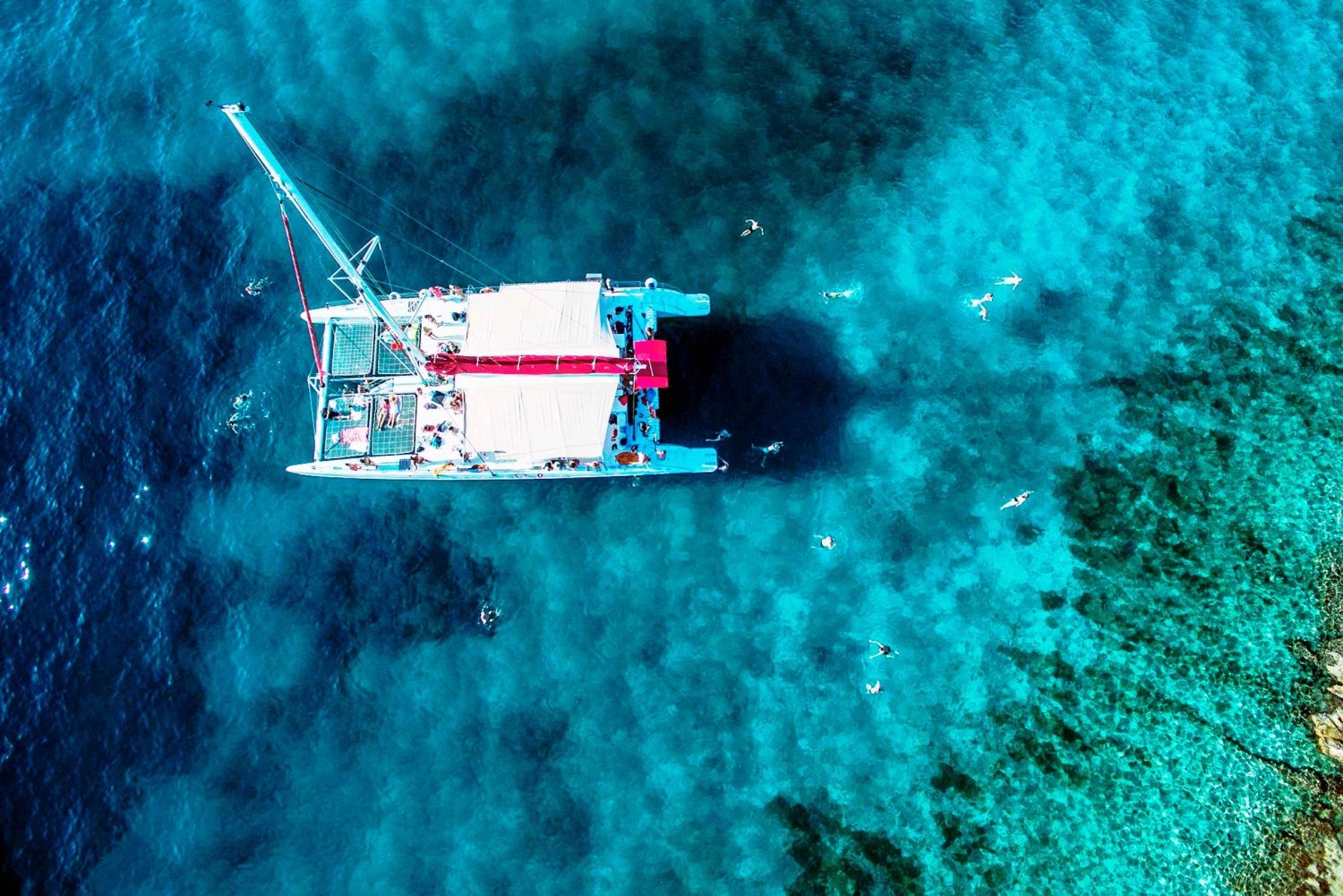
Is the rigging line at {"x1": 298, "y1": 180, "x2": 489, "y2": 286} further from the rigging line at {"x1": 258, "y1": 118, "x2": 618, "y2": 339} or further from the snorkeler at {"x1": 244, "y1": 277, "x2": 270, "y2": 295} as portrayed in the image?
the snorkeler at {"x1": 244, "y1": 277, "x2": 270, "y2": 295}

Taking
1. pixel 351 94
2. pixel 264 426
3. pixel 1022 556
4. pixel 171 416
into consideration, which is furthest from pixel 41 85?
pixel 1022 556

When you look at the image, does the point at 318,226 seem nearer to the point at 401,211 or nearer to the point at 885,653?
the point at 401,211

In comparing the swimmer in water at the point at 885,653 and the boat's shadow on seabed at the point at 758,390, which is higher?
the boat's shadow on seabed at the point at 758,390

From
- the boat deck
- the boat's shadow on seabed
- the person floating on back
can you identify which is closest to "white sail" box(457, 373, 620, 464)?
the boat deck

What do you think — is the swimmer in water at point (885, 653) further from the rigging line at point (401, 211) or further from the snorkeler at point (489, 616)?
the rigging line at point (401, 211)

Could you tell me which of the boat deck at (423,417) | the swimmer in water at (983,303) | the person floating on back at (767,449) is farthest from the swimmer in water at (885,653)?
the swimmer in water at (983,303)

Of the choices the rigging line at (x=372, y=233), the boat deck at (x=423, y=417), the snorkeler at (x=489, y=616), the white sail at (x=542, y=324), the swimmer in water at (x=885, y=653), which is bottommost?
the swimmer in water at (x=885, y=653)

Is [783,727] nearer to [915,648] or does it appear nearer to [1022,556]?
[915,648]
